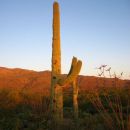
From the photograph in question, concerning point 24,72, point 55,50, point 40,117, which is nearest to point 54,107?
point 40,117

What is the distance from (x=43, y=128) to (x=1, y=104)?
6387 mm

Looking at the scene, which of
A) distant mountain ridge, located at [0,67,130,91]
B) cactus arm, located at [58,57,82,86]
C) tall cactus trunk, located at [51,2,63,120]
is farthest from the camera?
distant mountain ridge, located at [0,67,130,91]

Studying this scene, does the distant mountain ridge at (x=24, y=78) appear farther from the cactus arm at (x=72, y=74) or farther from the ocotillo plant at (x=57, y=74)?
the cactus arm at (x=72, y=74)

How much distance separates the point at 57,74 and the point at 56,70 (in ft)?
0.54

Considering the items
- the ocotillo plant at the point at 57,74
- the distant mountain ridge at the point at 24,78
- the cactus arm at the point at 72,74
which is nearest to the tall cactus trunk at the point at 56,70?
the ocotillo plant at the point at 57,74

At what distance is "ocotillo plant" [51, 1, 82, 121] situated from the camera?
9266mm

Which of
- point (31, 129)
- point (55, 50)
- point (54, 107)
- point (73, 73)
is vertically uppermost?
point (55, 50)

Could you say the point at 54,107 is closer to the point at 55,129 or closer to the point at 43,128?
the point at 43,128

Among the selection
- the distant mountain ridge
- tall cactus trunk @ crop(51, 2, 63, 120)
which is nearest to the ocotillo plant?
→ tall cactus trunk @ crop(51, 2, 63, 120)

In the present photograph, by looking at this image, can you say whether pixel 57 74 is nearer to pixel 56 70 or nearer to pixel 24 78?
pixel 56 70

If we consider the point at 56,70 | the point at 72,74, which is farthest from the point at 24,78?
the point at 72,74

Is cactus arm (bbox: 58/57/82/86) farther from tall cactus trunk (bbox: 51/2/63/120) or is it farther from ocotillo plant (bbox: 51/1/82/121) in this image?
tall cactus trunk (bbox: 51/2/63/120)

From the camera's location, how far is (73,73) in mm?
9258

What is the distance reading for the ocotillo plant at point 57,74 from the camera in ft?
30.4
